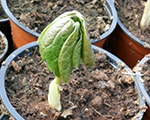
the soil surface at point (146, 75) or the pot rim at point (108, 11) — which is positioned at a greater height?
the pot rim at point (108, 11)

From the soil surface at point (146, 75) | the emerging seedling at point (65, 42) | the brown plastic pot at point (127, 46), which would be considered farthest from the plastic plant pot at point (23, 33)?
the emerging seedling at point (65, 42)

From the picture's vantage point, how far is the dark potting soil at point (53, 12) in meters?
1.54

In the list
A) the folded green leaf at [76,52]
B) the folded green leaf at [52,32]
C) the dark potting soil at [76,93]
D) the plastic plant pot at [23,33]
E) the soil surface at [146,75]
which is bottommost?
the soil surface at [146,75]

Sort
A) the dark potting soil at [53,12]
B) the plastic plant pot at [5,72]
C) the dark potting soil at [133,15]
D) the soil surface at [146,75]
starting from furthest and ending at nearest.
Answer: the dark potting soil at [133,15] < the dark potting soil at [53,12] < the soil surface at [146,75] < the plastic plant pot at [5,72]

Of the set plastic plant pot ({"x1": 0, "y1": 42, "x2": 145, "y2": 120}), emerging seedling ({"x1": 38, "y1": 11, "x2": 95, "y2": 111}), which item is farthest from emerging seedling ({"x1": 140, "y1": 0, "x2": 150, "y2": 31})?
emerging seedling ({"x1": 38, "y1": 11, "x2": 95, "y2": 111})

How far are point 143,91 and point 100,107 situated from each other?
0.30 metres

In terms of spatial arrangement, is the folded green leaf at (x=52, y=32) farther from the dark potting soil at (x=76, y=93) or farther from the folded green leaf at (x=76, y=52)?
the dark potting soil at (x=76, y=93)

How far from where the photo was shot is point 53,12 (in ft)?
5.56

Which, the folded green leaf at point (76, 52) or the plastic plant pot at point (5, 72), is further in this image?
the plastic plant pot at point (5, 72)

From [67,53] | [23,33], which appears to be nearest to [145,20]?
[23,33]

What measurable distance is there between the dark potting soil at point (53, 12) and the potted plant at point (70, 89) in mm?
303

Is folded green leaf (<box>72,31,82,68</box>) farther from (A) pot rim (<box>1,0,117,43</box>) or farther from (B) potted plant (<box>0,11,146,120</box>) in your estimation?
(A) pot rim (<box>1,0,117,43</box>)

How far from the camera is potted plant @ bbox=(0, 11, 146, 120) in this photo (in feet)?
3.49

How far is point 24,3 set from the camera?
168 centimetres
